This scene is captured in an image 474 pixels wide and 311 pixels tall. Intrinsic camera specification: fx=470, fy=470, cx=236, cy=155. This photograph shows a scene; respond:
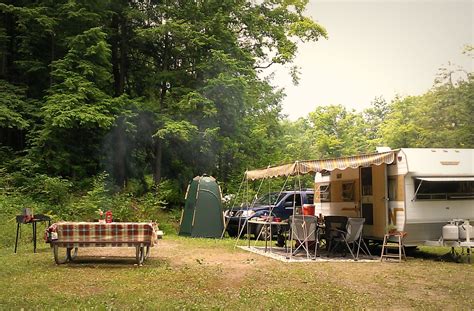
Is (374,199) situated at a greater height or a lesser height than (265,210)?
greater

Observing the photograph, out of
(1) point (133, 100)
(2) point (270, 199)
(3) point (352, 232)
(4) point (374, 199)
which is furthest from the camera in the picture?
(1) point (133, 100)

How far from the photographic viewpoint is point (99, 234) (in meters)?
7.99

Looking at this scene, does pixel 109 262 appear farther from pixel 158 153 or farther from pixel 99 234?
pixel 158 153

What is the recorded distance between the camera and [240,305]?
17.7ft

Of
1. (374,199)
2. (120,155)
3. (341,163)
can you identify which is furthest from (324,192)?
(120,155)

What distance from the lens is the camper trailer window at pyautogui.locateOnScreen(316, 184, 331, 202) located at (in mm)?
12500

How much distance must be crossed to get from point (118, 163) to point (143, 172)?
1.47 metres

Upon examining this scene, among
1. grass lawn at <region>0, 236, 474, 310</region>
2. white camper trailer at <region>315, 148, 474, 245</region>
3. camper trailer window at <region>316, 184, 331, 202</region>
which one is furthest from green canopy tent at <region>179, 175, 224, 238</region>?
white camper trailer at <region>315, 148, 474, 245</region>

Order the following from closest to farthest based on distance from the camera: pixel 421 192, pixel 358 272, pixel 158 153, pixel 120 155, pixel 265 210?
pixel 358 272
pixel 421 192
pixel 265 210
pixel 120 155
pixel 158 153

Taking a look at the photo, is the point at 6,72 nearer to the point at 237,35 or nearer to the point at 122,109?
the point at 122,109

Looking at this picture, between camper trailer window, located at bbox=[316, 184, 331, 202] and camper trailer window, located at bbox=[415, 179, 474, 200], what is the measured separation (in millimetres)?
3126

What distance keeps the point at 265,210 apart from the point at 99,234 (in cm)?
674

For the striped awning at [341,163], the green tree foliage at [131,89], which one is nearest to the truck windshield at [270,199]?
the green tree foliage at [131,89]

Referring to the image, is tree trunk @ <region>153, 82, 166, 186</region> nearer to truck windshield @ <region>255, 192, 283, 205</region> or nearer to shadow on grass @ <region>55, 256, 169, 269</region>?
truck windshield @ <region>255, 192, 283, 205</region>
